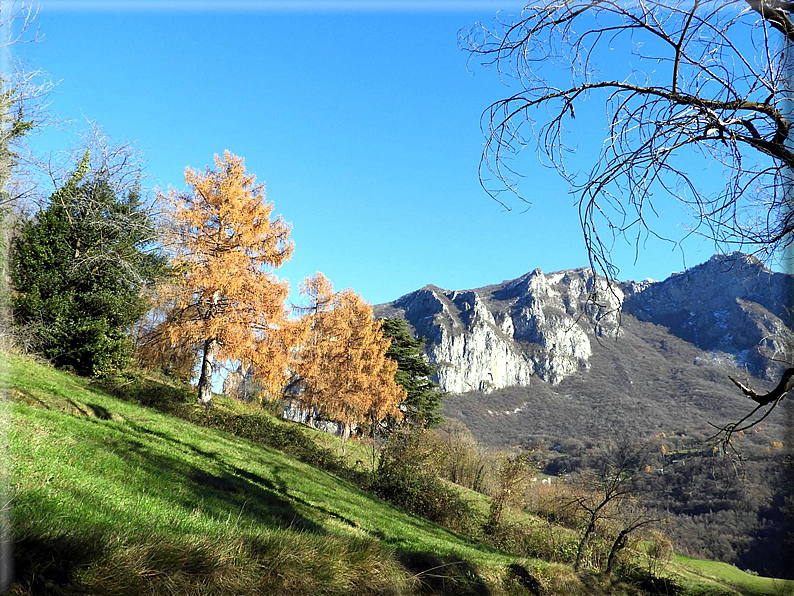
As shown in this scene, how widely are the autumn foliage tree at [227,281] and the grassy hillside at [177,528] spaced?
7.90 metres

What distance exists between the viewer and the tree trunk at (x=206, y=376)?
18641 mm

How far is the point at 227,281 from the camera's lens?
18766 millimetres

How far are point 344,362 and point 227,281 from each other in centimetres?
1402

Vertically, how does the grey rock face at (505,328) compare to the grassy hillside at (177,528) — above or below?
above

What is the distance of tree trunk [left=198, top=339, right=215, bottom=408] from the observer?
18.6 m

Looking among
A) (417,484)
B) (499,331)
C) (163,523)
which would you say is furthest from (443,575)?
(499,331)

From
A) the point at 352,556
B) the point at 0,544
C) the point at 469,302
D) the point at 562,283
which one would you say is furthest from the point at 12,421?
the point at 562,283

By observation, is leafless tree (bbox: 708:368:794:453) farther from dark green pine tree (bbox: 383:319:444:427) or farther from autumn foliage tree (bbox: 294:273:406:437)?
dark green pine tree (bbox: 383:319:444:427)

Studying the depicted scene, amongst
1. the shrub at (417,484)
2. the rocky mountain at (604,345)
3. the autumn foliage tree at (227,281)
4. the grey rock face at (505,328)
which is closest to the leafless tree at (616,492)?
the rocky mountain at (604,345)

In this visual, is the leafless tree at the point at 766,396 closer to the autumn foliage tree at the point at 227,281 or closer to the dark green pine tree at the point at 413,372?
the autumn foliage tree at the point at 227,281

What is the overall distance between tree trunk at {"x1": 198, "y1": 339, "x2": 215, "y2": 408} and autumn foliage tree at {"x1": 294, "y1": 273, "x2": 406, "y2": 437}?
8.87 meters

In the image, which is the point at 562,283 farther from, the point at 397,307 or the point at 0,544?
the point at 0,544

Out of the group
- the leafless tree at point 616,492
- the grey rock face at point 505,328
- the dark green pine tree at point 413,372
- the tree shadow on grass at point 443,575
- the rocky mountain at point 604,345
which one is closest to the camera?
the rocky mountain at point 604,345

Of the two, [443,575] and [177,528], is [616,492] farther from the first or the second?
[177,528]
